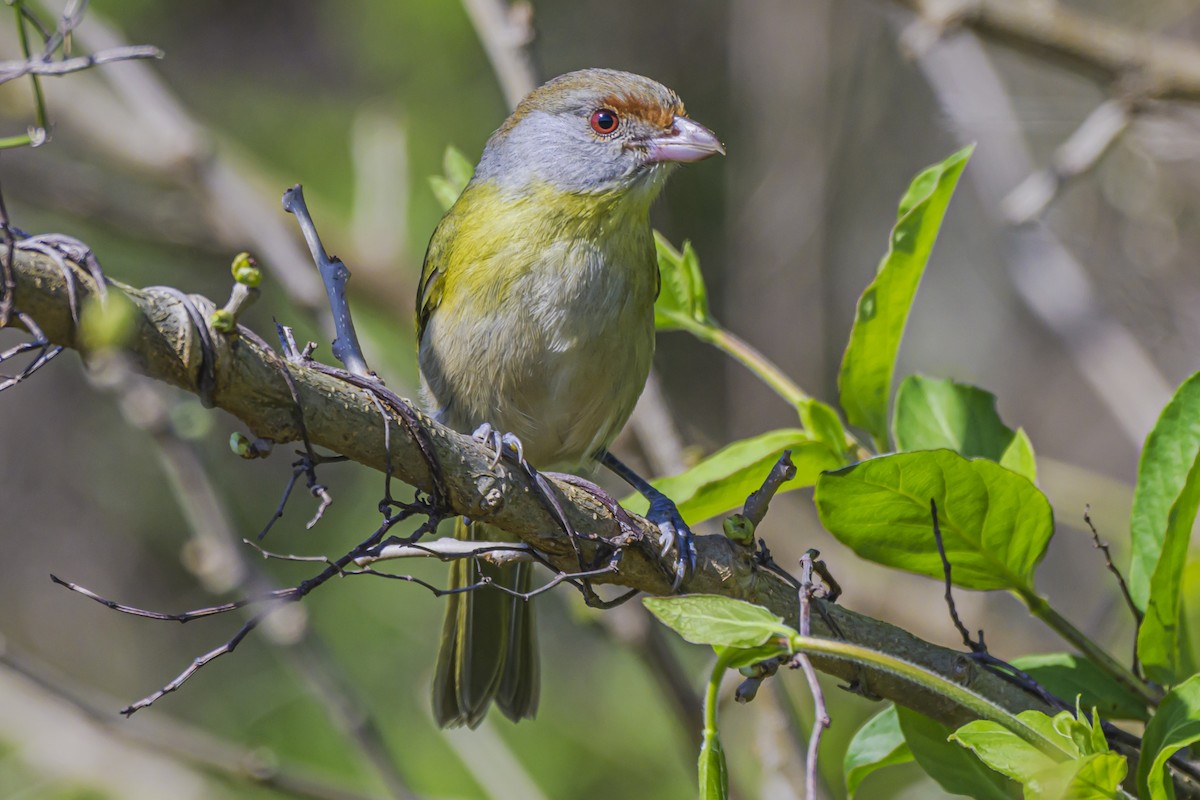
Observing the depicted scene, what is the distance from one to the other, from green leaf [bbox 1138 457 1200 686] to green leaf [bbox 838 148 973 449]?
0.53m

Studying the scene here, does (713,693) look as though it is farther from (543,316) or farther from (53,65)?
(543,316)

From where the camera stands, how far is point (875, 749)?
213cm

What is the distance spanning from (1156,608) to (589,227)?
1.65m

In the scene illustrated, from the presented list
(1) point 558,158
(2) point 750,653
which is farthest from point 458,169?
(2) point 750,653

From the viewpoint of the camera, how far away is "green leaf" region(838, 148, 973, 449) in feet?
7.10

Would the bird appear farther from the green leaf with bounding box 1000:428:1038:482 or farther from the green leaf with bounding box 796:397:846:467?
the green leaf with bounding box 1000:428:1038:482

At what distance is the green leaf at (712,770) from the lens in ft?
5.36

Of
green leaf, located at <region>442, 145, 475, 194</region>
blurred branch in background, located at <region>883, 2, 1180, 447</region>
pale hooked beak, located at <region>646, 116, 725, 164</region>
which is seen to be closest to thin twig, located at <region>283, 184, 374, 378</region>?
green leaf, located at <region>442, 145, 475, 194</region>

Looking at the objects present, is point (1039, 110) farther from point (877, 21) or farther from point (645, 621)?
point (645, 621)

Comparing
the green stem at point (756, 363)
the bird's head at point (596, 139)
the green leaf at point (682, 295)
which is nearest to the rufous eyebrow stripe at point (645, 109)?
the bird's head at point (596, 139)

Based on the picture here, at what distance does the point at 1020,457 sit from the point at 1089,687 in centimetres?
42

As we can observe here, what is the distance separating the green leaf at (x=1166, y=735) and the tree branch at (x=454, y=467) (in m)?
0.21

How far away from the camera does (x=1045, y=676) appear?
213 cm

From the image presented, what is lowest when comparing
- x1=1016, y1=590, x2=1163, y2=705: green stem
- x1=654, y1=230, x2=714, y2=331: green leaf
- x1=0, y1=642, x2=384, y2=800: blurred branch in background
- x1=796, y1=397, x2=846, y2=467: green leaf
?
x1=0, y1=642, x2=384, y2=800: blurred branch in background
